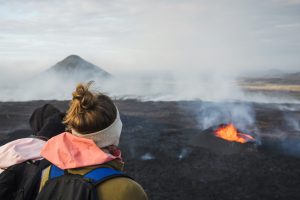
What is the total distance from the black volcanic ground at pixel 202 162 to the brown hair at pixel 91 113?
698 centimetres

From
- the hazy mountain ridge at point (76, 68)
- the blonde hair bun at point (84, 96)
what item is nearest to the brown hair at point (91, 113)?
the blonde hair bun at point (84, 96)

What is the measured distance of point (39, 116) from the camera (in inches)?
128

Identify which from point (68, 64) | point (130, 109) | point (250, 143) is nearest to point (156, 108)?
point (130, 109)

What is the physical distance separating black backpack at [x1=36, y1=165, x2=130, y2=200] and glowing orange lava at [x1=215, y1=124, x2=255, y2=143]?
11.0 metres

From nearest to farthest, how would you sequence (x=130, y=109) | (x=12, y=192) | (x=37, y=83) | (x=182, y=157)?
1. (x=12, y=192)
2. (x=182, y=157)
3. (x=130, y=109)
4. (x=37, y=83)

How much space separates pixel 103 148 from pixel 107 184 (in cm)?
33

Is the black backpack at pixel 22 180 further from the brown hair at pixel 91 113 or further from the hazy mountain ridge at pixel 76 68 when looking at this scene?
the hazy mountain ridge at pixel 76 68

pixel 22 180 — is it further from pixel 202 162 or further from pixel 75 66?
pixel 75 66

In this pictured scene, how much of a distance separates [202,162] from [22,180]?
30.5 feet

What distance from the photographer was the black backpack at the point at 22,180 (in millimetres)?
2186

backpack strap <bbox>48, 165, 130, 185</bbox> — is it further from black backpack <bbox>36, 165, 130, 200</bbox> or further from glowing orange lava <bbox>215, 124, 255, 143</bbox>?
glowing orange lava <bbox>215, 124, 255, 143</bbox>

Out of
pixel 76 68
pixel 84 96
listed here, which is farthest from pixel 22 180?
pixel 76 68

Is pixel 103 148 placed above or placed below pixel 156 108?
above

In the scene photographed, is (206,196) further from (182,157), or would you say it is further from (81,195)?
(81,195)
